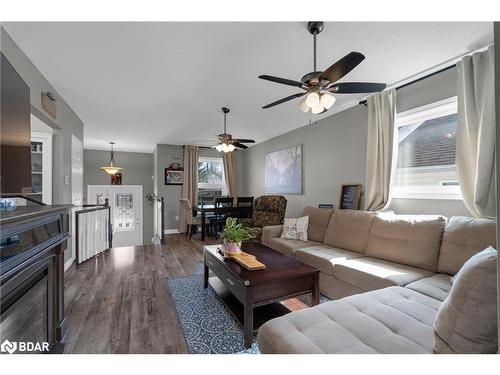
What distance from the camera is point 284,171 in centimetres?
520

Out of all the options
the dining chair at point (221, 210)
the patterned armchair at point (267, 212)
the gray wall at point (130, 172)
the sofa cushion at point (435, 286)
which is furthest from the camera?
the gray wall at point (130, 172)

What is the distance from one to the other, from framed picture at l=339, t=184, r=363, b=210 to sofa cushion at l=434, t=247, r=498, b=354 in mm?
2473

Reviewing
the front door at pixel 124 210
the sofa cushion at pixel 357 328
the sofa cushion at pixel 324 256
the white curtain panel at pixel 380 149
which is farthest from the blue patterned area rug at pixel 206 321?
the front door at pixel 124 210

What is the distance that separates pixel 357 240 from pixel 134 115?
393 centimetres

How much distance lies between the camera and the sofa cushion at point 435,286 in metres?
1.59

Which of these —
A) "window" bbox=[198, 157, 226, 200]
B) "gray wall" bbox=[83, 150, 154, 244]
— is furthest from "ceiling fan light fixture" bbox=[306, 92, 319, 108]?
"gray wall" bbox=[83, 150, 154, 244]

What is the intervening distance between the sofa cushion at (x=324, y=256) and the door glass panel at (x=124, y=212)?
6.42 meters

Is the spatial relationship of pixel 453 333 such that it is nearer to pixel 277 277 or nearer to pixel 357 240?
pixel 277 277

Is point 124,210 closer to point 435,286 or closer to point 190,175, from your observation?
point 190,175

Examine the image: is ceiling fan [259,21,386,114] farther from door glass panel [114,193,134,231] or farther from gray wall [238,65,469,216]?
door glass panel [114,193,134,231]

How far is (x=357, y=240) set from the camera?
2.70 m

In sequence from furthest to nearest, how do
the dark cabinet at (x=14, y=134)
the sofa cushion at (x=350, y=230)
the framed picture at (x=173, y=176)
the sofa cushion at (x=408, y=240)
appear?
the framed picture at (x=173, y=176) → the sofa cushion at (x=350, y=230) → the sofa cushion at (x=408, y=240) → the dark cabinet at (x=14, y=134)

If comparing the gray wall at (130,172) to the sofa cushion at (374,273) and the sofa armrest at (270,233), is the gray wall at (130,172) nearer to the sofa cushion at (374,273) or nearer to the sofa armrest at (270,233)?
the sofa armrest at (270,233)
